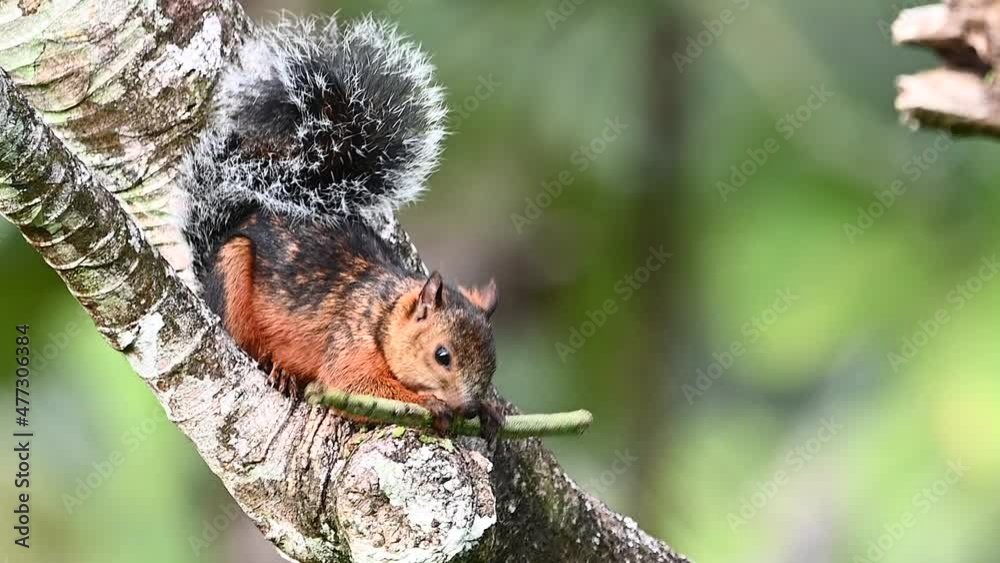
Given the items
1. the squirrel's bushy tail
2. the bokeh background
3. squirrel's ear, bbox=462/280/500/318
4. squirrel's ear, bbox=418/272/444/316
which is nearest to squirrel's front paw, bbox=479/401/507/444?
squirrel's ear, bbox=418/272/444/316

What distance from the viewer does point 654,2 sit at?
539 cm

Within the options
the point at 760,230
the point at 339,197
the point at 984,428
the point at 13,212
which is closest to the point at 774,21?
the point at 760,230

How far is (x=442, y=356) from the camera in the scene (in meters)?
2.83

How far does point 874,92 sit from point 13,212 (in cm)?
438

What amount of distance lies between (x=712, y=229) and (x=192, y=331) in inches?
154

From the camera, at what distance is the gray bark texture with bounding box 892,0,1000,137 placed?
139 centimetres

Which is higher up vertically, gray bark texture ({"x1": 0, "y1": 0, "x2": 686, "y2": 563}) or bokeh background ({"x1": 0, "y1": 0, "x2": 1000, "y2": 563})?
bokeh background ({"x1": 0, "y1": 0, "x2": 1000, "y2": 563})

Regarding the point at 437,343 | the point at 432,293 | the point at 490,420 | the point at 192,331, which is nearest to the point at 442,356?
the point at 437,343

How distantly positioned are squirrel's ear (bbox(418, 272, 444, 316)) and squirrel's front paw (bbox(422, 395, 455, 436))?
267mm

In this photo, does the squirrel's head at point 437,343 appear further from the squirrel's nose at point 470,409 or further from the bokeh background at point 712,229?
the bokeh background at point 712,229

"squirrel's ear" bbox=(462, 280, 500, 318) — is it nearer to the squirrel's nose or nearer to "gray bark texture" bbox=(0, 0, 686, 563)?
the squirrel's nose

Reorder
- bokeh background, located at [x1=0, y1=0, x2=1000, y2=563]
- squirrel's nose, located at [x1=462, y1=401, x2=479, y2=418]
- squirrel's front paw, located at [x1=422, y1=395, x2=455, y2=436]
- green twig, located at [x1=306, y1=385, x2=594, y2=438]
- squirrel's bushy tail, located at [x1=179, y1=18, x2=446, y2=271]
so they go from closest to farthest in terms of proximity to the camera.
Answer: green twig, located at [x1=306, y1=385, x2=594, y2=438]
squirrel's front paw, located at [x1=422, y1=395, x2=455, y2=436]
squirrel's nose, located at [x1=462, y1=401, x2=479, y2=418]
squirrel's bushy tail, located at [x1=179, y1=18, x2=446, y2=271]
bokeh background, located at [x1=0, y1=0, x2=1000, y2=563]

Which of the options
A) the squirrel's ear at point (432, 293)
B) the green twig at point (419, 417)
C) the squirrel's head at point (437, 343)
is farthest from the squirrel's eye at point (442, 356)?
the green twig at point (419, 417)

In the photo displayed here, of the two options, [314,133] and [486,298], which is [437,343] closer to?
[486,298]
